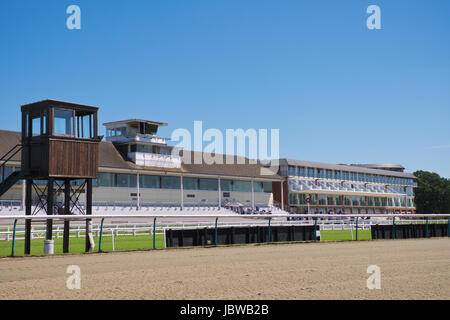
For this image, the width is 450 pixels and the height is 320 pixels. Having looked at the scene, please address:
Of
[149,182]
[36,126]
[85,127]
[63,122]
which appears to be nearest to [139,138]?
[149,182]

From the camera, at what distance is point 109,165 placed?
4562 cm

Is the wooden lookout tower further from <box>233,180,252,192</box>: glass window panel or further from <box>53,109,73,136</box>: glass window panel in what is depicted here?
<box>233,180,252,192</box>: glass window panel

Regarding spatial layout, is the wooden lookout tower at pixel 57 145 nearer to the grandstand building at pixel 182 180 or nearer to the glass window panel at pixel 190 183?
the grandstand building at pixel 182 180

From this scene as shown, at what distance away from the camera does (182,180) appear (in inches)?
2041

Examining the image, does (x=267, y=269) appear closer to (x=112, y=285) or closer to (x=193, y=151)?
(x=112, y=285)

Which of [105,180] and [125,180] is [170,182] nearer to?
[125,180]

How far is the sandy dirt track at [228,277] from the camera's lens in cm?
831

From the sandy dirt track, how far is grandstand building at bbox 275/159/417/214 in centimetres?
4740

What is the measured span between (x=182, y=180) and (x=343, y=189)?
3171cm

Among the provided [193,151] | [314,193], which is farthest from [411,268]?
[314,193]

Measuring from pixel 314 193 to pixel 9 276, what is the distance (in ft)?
200

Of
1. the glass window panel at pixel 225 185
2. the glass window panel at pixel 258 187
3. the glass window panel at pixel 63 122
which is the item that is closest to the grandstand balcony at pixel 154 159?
the glass window panel at pixel 225 185

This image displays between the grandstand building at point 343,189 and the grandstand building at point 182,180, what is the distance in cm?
14

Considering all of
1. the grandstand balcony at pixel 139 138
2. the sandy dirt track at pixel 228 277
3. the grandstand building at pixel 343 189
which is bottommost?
the sandy dirt track at pixel 228 277
